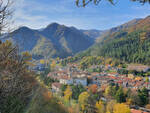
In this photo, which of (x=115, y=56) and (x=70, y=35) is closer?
(x=115, y=56)

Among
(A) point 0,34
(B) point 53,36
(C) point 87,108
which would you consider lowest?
(C) point 87,108

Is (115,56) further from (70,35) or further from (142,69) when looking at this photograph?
(70,35)

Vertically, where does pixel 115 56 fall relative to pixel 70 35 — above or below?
below

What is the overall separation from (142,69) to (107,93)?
73.8 feet

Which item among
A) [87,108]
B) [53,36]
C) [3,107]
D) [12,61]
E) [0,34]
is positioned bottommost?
[87,108]

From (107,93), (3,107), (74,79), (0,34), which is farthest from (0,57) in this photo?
(74,79)

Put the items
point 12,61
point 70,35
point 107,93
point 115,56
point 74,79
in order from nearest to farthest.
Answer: point 12,61 → point 107,93 → point 74,79 → point 115,56 → point 70,35

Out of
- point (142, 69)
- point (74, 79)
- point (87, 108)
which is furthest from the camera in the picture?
point (142, 69)

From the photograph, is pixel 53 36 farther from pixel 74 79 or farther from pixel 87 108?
pixel 87 108

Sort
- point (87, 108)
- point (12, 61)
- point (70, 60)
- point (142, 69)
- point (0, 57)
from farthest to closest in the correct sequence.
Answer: point (70, 60) < point (142, 69) < point (87, 108) < point (12, 61) < point (0, 57)

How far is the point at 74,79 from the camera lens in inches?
1135

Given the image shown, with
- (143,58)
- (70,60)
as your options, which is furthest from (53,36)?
(143,58)

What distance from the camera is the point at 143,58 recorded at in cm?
4531

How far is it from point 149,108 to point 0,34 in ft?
55.5
